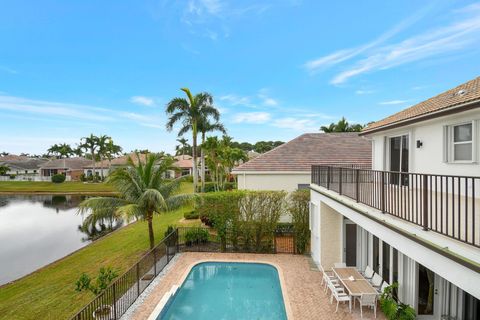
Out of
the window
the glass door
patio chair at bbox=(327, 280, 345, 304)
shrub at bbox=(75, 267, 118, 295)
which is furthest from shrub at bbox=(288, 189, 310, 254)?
shrub at bbox=(75, 267, 118, 295)

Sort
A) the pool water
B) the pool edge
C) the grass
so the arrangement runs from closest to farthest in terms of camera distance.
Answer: the pool edge → the pool water → the grass

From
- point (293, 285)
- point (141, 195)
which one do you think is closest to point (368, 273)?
point (293, 285)

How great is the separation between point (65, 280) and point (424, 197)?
603 inches

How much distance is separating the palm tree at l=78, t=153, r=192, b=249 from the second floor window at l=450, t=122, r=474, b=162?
12821 millimetres

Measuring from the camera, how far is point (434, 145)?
9773 millimetres

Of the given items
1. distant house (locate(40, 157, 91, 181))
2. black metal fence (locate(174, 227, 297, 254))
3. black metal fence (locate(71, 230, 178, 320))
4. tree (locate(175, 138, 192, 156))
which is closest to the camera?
black metal fence (locate(71, 230, 178, 320))

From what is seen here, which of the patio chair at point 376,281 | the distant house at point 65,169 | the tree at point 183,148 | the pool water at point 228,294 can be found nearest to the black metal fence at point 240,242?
the pool water at point 228,294

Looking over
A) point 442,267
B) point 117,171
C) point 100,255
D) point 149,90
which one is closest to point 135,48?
point 149,90

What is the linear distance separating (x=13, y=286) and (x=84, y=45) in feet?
74.9

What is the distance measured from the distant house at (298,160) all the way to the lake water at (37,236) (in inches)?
489

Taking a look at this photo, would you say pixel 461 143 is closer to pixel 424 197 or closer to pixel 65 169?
pixel 424 197

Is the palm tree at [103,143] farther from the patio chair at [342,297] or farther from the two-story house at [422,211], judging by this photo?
the patio chair at [342,297]

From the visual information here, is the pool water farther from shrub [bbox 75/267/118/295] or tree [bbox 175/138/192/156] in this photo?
tree [bbox 175/138/192/156]

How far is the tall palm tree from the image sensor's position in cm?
3011
